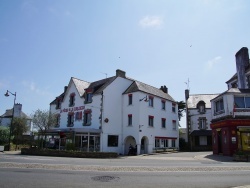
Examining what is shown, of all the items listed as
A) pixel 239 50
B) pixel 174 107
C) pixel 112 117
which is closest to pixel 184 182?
pixel 112 117

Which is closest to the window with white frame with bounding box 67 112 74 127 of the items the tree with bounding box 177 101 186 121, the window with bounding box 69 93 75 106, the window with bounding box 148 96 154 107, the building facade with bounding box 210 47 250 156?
the window with bounding box 69 93 75 106

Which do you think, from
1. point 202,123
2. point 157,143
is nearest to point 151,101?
point 157,143

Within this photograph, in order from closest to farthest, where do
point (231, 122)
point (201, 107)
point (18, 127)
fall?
1. point (231, 122)
2. point (201, 107)
3. point (18, 127)

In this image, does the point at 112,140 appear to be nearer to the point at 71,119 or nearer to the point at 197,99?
the point at 71,119

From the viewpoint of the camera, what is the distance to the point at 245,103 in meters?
27.3

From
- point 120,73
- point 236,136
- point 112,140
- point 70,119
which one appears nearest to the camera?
point 236,136

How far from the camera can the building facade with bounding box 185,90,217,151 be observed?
4262 cm

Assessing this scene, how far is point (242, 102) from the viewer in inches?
1079

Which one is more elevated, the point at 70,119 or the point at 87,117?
the point at 87,117

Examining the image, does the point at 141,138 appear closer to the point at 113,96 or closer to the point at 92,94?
the point at 113,96

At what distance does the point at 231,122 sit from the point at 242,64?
38.6ft

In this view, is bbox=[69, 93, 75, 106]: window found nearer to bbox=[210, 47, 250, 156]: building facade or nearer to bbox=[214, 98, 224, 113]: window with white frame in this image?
bbox=[210, 47, 250, 156]: building facade

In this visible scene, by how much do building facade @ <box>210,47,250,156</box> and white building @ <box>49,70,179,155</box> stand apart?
8.78 metres

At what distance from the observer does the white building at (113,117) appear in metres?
31.2
